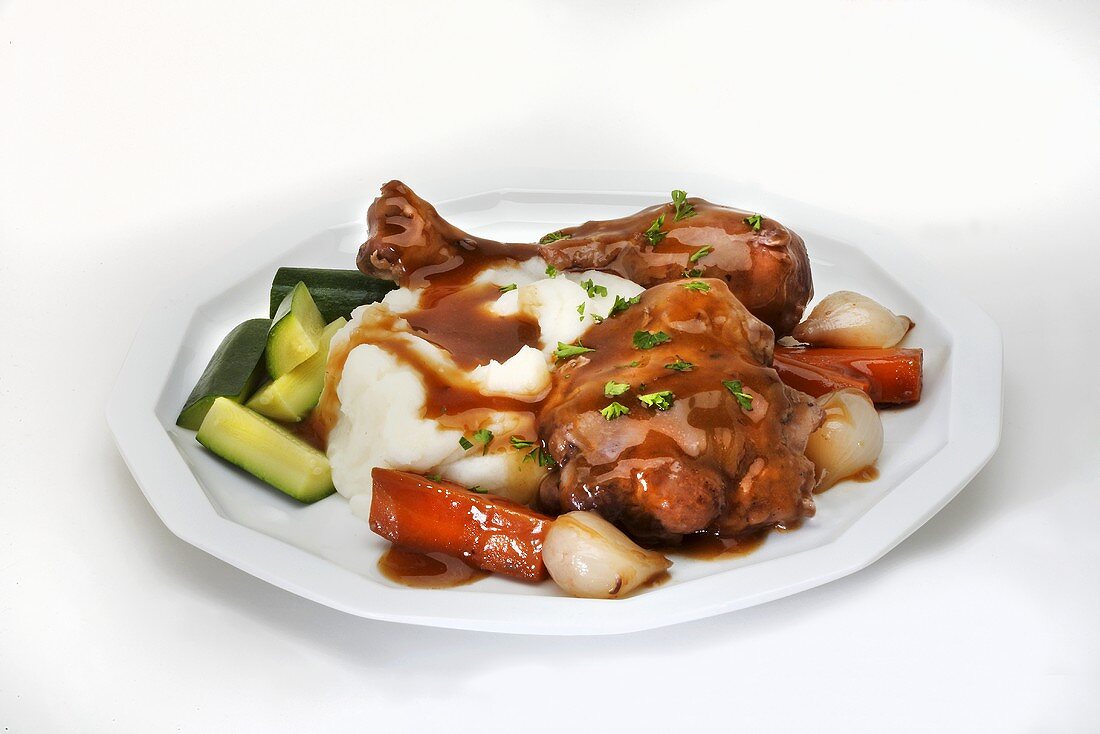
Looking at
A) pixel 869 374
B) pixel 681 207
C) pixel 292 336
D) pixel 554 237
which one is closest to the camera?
pixel 869 374

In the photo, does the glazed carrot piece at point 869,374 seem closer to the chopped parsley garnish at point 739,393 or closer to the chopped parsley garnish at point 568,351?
the chopped parsley garnish at point 739,393

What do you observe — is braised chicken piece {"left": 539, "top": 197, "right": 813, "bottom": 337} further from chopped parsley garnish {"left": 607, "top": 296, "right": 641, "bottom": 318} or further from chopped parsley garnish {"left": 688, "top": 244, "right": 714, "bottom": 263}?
chopped parsley garnish {"left": 607, "top": 296, "right": 641, "bottom": 318}

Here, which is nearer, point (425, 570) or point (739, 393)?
point (425, 570)

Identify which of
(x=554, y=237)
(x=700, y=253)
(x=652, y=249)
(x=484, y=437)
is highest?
(x=700, y=253)

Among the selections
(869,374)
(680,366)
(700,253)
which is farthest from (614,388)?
(869,374)

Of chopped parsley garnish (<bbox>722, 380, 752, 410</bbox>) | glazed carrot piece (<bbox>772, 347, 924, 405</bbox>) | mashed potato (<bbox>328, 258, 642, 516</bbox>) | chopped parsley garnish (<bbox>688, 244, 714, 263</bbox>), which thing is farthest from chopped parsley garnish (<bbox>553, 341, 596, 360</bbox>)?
glazed carrot piece (<bbox>772, 347, 924, 405</bbox>)

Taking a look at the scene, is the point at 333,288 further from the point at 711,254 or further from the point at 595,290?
the point at 711,254

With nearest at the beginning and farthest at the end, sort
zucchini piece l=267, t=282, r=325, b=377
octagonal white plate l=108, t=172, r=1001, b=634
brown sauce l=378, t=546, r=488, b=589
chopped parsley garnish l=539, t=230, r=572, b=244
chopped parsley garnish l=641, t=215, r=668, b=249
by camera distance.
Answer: octagonal white plate l=108, t=172, r=1001, b=634 < brown sauce l=378, t=546, r=488, b=589 < zucchini piece l=267, t=282, r=325, b=377 < chopped parsley garnish l=641, t=215, r=668, b=249 < chopped parsley garnish l=539, t=230, r=572, b=244
